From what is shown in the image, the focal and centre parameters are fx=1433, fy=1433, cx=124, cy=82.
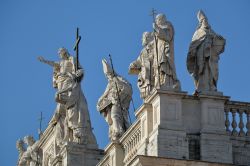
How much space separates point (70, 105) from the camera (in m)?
41.7

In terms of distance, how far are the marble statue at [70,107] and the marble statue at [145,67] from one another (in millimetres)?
4514

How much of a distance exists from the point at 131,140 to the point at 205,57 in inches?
114

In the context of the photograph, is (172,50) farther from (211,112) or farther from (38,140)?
(38,140)

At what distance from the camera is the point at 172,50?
3519cm

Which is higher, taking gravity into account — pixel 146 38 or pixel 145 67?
pixel 146 38

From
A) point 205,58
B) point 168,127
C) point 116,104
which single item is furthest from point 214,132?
point 116,104

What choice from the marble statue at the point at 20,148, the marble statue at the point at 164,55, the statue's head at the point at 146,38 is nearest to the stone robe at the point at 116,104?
the statue's head at the point at 146,38

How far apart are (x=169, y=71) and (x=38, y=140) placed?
460 inches

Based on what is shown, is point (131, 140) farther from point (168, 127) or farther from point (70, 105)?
Result: point (70, 105)

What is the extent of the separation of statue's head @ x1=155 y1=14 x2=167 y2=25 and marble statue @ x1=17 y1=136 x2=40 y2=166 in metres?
10.9

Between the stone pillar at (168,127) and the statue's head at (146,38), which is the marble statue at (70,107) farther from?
the stone pillar at (168,127)

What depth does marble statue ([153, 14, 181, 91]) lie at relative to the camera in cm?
3453

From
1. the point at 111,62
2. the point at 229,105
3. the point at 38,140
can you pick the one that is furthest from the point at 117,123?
the point at 38,140

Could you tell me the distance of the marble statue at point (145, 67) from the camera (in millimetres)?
35812
